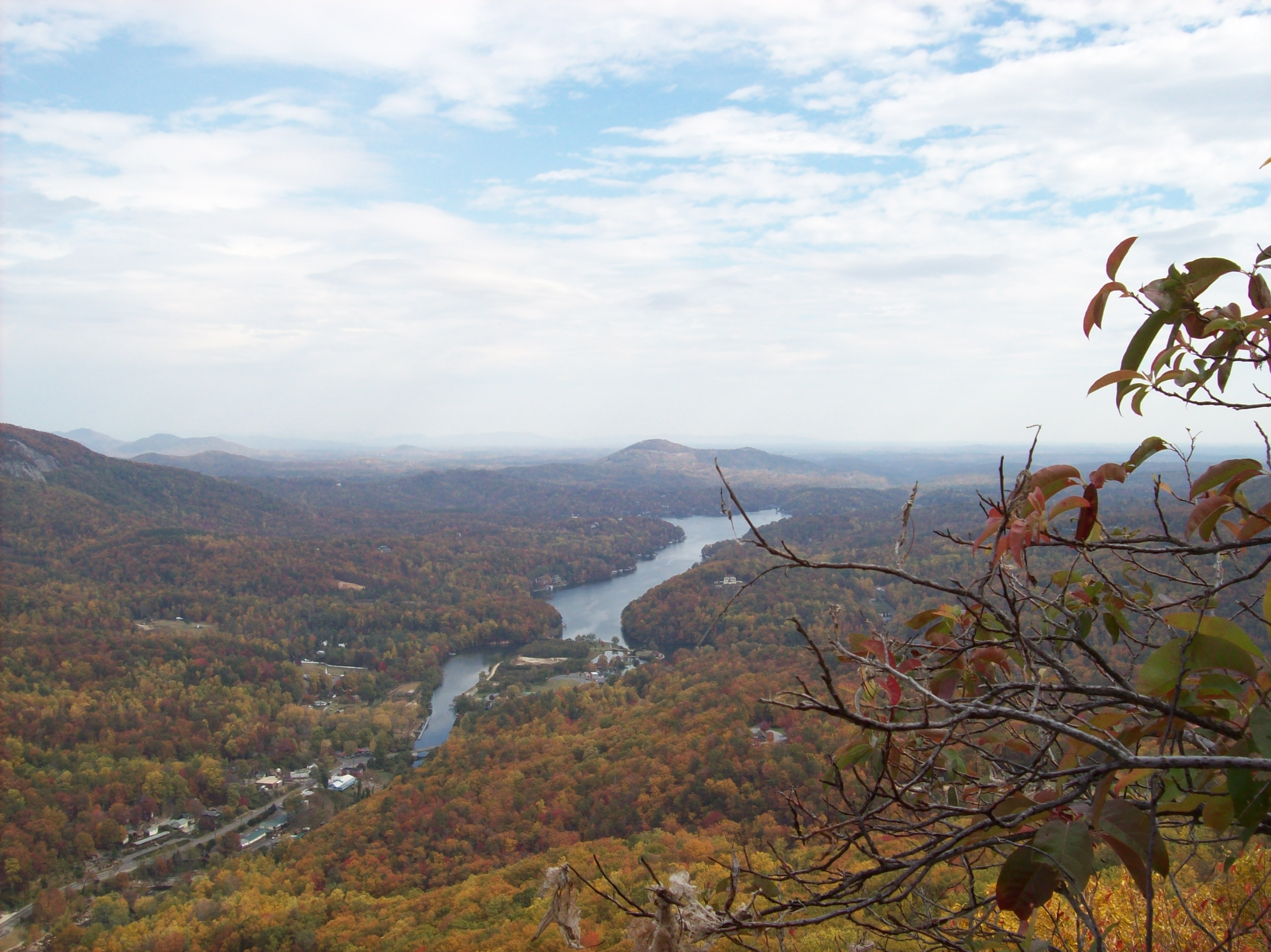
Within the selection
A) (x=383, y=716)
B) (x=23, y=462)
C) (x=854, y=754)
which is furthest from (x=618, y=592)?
(x=23, y=462)

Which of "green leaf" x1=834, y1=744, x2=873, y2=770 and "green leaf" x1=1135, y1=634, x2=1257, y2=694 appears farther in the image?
"green leaf" x1=834, y1=744, x2=873, y2=770

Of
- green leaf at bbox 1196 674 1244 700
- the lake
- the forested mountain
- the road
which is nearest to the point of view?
green leaf at bbox 1196 674 1244 700

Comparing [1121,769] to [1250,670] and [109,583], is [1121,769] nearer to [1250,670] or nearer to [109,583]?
[1250,670]

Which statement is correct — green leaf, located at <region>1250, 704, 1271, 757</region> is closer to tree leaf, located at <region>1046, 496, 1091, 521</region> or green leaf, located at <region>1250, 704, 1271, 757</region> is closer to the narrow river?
tree leaf, located at <region>1046, 496, 1091, 521</region>

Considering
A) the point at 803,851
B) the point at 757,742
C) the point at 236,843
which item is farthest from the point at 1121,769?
the point at 236,843

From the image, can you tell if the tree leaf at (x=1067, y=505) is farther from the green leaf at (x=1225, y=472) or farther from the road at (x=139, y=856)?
the road at (x=139, y=856)

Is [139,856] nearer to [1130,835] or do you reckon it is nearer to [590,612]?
[1130,835]

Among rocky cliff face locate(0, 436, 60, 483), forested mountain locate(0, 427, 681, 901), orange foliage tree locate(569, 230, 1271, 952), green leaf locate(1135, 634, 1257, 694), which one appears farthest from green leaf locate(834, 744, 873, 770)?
rocky cliff face locate(0, 436, 60, 483)
